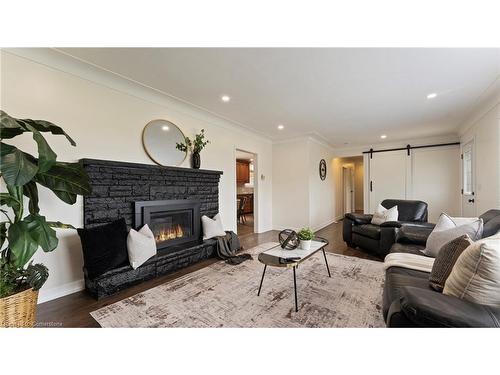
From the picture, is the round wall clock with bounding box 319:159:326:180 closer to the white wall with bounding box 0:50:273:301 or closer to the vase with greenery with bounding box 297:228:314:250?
the vase with greenery with bounding box 297:228:314:250

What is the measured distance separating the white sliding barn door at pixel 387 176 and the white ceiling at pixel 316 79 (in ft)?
5.68

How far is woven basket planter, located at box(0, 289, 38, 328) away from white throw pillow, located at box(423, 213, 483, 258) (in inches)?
131

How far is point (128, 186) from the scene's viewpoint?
99.7 inches

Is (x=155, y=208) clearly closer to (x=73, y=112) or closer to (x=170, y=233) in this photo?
(x=170, y=233)

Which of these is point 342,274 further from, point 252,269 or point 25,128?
point 25,128

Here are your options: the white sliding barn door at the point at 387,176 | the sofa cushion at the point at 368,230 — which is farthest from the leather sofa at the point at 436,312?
the white sliding barn door at the point at 387,176

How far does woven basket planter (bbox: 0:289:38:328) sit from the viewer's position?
125 cm

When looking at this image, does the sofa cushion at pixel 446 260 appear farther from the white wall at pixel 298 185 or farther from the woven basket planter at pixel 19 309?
the white wall at pixel 298 185

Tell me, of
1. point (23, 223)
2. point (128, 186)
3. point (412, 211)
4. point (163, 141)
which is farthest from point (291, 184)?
point (23, 223)

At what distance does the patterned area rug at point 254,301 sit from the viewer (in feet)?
5.41

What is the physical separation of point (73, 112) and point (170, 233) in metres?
1.85
